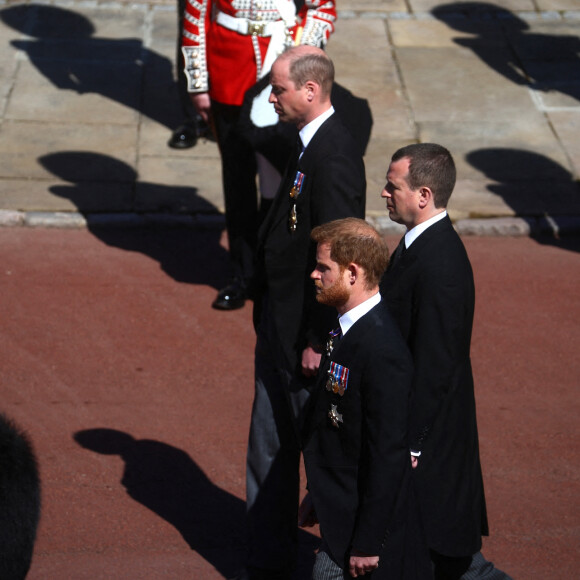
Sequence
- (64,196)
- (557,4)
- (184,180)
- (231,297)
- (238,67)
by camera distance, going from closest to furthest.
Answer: (238,67)
(231,297)
(64,196)
(184,180)
(557,4)

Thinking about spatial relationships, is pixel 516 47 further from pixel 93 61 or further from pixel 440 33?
pixel 93 61

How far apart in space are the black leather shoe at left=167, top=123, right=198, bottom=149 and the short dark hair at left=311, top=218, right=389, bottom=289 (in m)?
6.79

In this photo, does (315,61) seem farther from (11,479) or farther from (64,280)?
(64,280)

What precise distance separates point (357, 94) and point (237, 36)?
14.6ft

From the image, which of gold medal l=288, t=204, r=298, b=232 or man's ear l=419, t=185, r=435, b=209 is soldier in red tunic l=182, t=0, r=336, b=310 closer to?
gold medal l=288, t=204, r=298, b=232

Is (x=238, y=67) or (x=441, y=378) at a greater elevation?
(x=441, y=378)

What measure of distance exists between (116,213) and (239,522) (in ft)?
13.7

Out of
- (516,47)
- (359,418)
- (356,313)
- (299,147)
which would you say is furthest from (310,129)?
(516,47)

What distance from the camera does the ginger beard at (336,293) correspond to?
13.8 feet

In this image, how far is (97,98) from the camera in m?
11.7

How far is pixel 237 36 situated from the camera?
7.75m

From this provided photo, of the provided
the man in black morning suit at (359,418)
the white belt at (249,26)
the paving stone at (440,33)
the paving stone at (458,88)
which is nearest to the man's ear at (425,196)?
the man in black morning suit at (359,418)

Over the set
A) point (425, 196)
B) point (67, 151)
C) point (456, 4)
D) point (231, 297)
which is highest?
point (425, 196)

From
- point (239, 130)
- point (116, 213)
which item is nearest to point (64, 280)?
point (116, 213)
